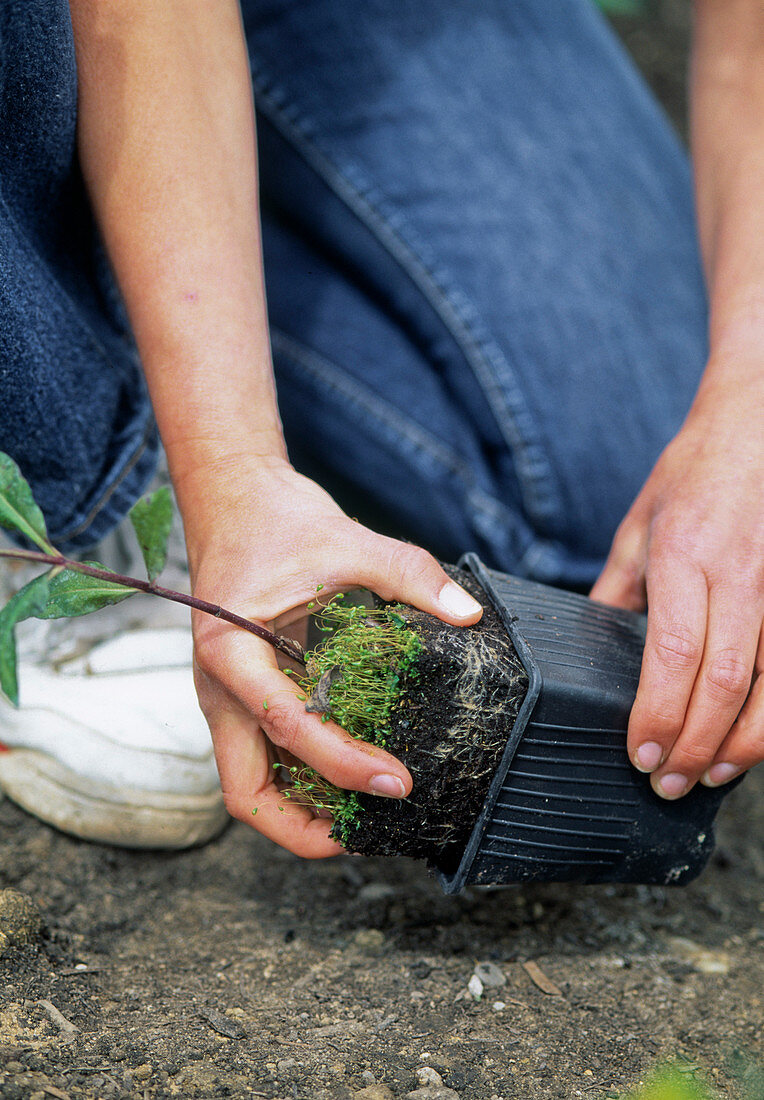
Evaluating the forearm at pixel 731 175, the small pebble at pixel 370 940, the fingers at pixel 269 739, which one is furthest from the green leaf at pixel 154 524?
the forearm at pixel 731 175

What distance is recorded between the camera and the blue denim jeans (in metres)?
1.75

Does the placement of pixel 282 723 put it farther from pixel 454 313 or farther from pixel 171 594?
pixel 454 313

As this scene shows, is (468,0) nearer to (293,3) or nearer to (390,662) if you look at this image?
(293,3)

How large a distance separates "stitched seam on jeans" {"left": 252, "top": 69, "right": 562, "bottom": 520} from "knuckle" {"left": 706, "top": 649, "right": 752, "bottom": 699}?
33.4 inches

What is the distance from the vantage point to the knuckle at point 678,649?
0.98 meters

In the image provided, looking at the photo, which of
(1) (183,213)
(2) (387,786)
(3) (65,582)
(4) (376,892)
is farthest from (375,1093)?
(1) (183,213)

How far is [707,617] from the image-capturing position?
1.01 metres

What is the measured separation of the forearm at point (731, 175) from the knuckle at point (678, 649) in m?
0.39

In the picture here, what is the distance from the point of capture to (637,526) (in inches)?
47.7

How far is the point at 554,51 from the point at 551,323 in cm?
73

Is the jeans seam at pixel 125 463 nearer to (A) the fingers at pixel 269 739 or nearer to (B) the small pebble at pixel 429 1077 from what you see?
(A) the fingers at pixel 269 739

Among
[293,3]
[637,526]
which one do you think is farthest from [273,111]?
[637,526]

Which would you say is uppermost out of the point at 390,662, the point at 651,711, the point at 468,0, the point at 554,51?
the point at 468,0

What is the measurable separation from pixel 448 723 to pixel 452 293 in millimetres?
1089
